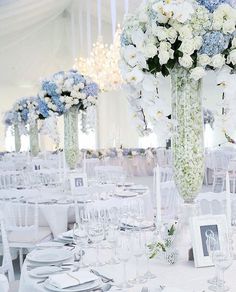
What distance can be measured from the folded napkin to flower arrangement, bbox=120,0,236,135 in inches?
31.5

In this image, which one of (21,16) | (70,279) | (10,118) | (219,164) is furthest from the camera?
(21,16)

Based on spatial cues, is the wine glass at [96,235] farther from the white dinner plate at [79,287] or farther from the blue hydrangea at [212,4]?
the blue hydrangea at [212,4]

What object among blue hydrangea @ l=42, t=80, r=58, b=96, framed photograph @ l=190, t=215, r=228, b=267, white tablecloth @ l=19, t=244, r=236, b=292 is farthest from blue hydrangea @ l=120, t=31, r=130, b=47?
blue hydrangea @ l=42, t=80, r=58, b=96

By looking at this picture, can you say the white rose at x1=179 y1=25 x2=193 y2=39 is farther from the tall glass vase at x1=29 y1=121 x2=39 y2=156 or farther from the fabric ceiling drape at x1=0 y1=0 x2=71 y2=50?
the fabric ceiling drape at x1=0 y1=0 x2=71 y2=50

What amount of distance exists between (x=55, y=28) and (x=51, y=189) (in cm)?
1300

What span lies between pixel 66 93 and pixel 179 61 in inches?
117

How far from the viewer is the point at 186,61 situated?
7.80ft

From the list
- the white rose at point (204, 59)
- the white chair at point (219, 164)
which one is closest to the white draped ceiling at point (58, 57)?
the white chair at point (219, 164)

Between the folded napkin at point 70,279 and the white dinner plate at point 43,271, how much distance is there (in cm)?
12

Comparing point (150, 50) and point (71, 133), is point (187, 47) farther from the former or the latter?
point (71, 133)

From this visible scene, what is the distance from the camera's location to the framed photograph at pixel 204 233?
2.35 meters

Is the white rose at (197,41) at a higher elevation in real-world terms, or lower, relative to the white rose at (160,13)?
lower

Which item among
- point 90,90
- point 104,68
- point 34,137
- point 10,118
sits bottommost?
point 34,137

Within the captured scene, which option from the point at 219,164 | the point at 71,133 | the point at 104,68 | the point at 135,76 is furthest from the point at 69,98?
the point at 104,68
